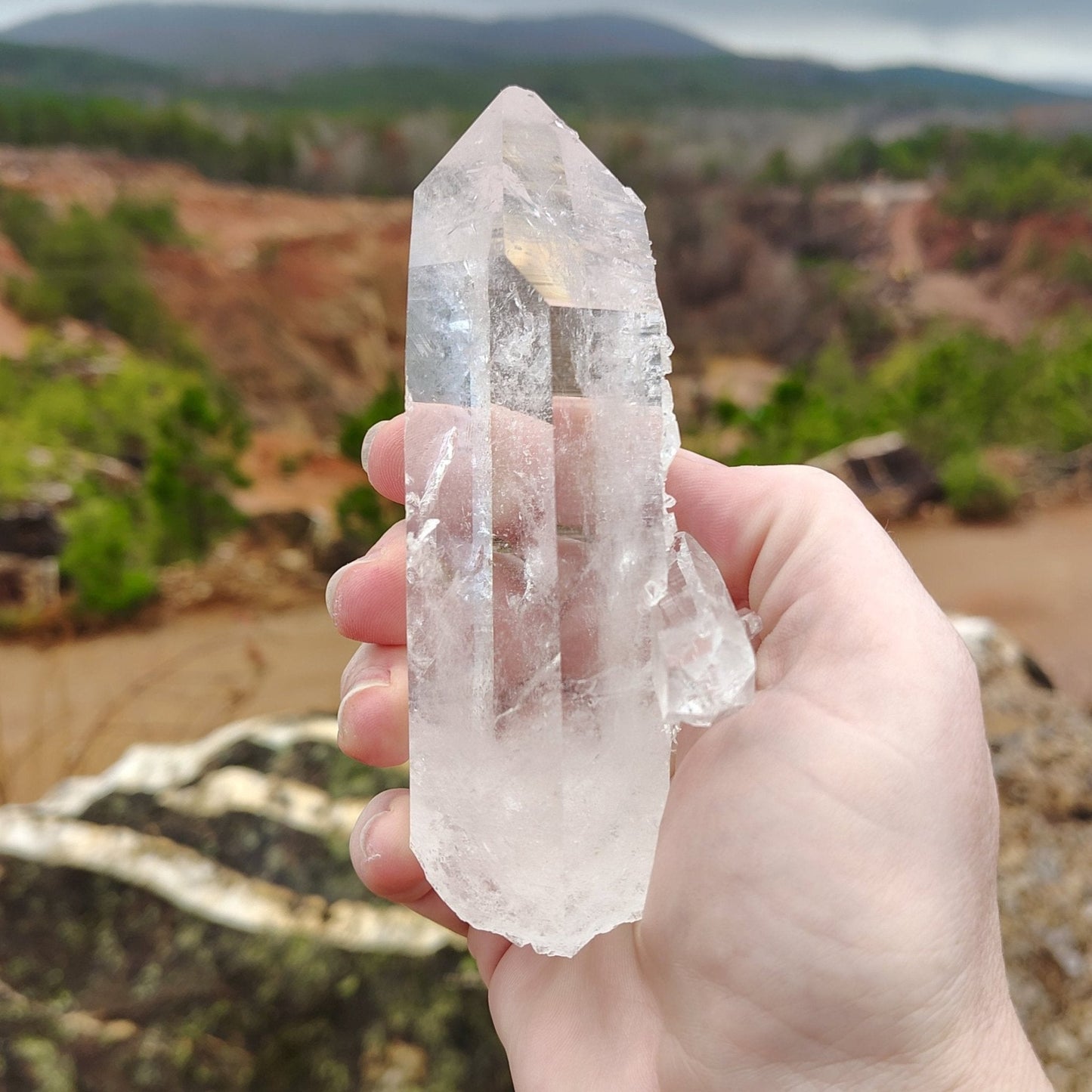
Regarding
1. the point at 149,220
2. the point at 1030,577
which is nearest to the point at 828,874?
the point at 1030,577

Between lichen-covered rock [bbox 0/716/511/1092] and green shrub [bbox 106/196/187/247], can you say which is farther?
green shrub [bbox 106/196/187/247]

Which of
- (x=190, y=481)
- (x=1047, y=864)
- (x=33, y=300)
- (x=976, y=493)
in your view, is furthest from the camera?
(x=33, y=300)

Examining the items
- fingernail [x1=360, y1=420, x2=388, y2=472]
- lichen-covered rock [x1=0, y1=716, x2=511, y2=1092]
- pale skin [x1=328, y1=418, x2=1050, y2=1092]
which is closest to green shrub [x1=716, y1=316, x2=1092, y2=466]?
lichen-covered rock [x1=0, y1=716, x2=511, y2=1092]

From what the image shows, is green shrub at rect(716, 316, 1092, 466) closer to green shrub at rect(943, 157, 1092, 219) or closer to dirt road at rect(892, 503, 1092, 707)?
dirt road at rect(892, 503, 1092, 707)

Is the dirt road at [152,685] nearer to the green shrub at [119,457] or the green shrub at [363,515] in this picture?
the green shrub at [119,457]

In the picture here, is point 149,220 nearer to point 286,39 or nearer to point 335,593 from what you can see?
point 286,39

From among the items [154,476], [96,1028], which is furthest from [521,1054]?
[154,476]
